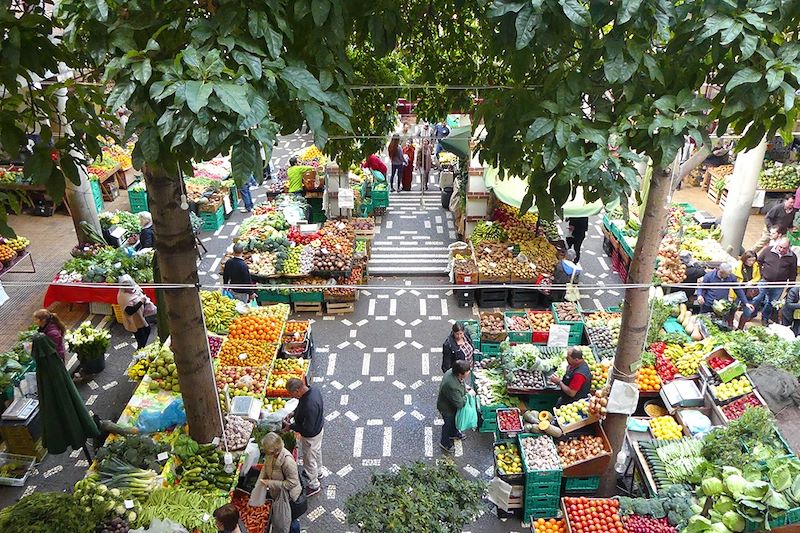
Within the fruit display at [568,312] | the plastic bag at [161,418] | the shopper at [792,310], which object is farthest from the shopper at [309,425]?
the shopper at [792,310]

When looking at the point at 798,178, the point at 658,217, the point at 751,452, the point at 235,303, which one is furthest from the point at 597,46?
the point at 798,178

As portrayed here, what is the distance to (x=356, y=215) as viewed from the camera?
1233 cm

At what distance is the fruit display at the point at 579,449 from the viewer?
5969 millimetres

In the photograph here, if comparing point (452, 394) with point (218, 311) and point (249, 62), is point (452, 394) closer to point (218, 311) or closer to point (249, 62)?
point (218, 311)

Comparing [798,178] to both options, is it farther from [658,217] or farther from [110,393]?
[110,393]

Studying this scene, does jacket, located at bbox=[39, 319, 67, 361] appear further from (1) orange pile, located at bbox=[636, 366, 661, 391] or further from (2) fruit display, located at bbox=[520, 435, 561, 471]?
(1) orange pile, located at bbox=[636, 366, 661, 391]

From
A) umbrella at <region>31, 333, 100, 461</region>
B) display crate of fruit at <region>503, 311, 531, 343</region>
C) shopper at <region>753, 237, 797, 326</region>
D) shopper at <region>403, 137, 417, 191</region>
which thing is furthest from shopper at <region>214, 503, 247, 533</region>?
shopper at <region>403, 137, 417, 191</region>

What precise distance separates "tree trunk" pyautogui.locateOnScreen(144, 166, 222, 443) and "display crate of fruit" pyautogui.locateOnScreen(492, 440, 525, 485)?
268 cm

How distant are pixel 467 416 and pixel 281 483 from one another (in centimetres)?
222

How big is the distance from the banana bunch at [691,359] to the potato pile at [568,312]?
131 cm

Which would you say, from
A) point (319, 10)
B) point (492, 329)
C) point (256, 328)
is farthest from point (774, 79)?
point (256, 328)

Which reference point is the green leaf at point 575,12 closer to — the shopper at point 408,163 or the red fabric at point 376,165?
the red fabric at point 376,165

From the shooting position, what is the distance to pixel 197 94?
2.46 meters

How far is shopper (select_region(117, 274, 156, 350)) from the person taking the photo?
308 inches
